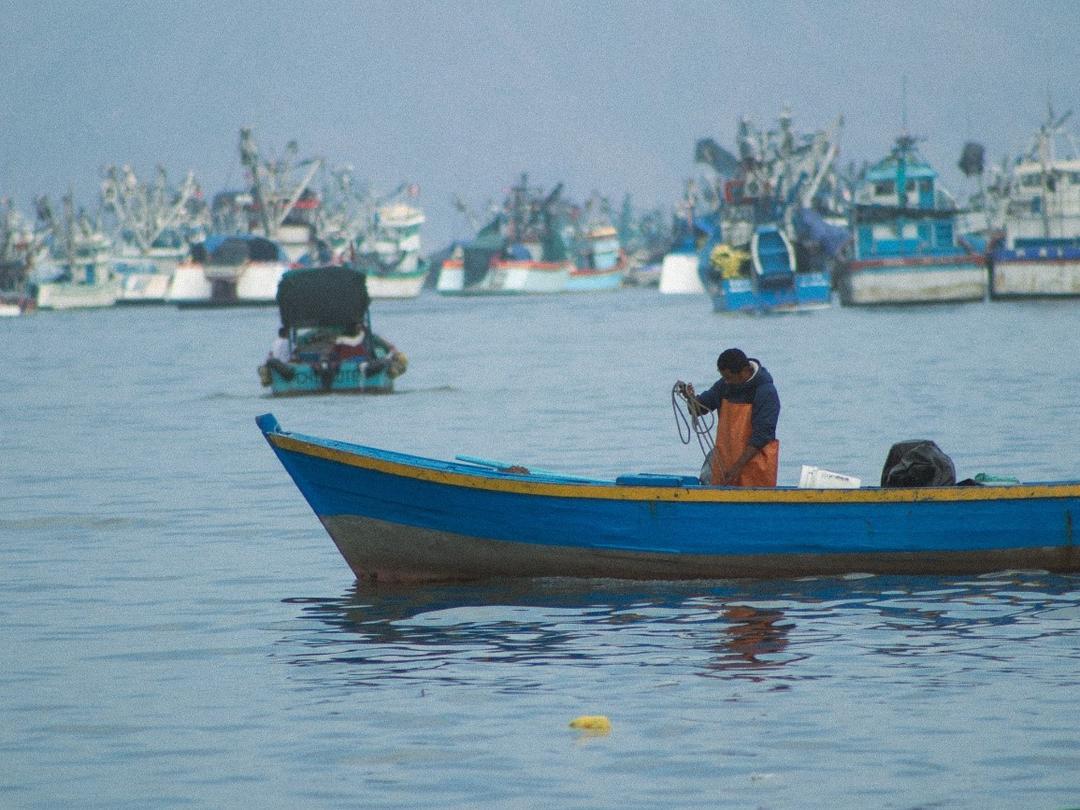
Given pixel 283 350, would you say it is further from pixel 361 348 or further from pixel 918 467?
pixel 918 467

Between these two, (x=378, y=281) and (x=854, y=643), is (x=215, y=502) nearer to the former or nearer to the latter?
(x=854, y=643)

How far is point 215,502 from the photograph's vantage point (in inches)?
992

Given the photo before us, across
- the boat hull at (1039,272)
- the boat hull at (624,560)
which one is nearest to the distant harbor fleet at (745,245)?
the boat hull at (1039,272)

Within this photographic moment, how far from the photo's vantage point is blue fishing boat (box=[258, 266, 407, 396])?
40750mm

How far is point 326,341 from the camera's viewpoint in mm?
42688

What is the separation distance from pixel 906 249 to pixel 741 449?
8185 cm

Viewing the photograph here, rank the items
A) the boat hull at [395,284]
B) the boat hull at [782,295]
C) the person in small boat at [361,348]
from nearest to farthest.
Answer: the person in small boat at [361,348] → the boat hull at [782,295] → the boat hull at [395,284]

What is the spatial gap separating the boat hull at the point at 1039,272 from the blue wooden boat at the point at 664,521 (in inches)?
3266

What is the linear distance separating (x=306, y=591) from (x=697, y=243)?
139 m

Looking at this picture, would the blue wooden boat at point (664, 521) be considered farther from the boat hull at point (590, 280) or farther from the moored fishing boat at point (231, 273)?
the boat hull at point (590, 280)

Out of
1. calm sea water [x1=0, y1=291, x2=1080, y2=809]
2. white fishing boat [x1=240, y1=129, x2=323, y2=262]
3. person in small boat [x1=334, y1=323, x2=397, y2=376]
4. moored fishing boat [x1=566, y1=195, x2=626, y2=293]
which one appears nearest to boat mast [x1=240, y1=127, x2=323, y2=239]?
white fishing boat [x1=240, y1=129, x2=323, y2=262]

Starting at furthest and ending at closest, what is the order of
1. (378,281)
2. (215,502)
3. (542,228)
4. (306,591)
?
(542,228) → (378,281) → (215,502) → (306,591)

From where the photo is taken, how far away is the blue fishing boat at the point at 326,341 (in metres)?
40.8

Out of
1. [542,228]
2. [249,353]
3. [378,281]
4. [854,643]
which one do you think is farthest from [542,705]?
[542,228]
